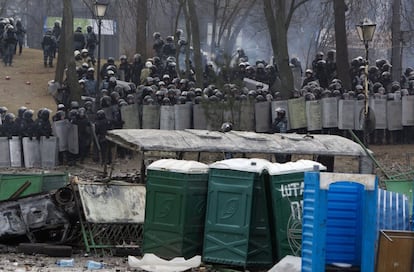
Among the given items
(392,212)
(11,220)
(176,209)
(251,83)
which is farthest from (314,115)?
(392,212)

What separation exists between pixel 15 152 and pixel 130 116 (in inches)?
129

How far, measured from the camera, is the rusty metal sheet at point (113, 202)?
15883mm

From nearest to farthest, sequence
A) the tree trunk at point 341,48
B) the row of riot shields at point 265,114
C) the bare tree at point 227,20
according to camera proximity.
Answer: the row of riot shields at point 265,114 < the tree trunk at point 341,48 < the bare tree at point 227,20

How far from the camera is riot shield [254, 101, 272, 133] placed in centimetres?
2800

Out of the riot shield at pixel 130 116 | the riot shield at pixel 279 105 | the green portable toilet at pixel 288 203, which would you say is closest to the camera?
the green portable toilet at pixel 288 203

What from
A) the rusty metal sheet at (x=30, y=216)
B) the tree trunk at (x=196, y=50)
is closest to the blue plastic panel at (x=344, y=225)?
the rusty metal sheet at (x=30, y=216)

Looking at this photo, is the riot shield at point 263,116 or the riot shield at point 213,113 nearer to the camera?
the riot shield at point 213,113

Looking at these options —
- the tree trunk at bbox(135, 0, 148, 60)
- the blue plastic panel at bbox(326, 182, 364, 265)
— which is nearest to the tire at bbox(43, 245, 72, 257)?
the blue plastic panel at bbox(326, 182, 364, 265)

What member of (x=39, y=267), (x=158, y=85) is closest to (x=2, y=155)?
(x=158, y=85)

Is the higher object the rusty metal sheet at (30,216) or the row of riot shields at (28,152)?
the rusty metal sheet at (30,216)

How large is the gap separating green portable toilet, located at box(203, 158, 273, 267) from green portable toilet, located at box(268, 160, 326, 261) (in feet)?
0.58

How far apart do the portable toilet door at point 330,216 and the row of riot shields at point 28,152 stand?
15090mm

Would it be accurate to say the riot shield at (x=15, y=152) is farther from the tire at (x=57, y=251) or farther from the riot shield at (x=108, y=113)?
the tire at (x=57, y=251)

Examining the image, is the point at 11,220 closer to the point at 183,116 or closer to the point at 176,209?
the point at 176,209
